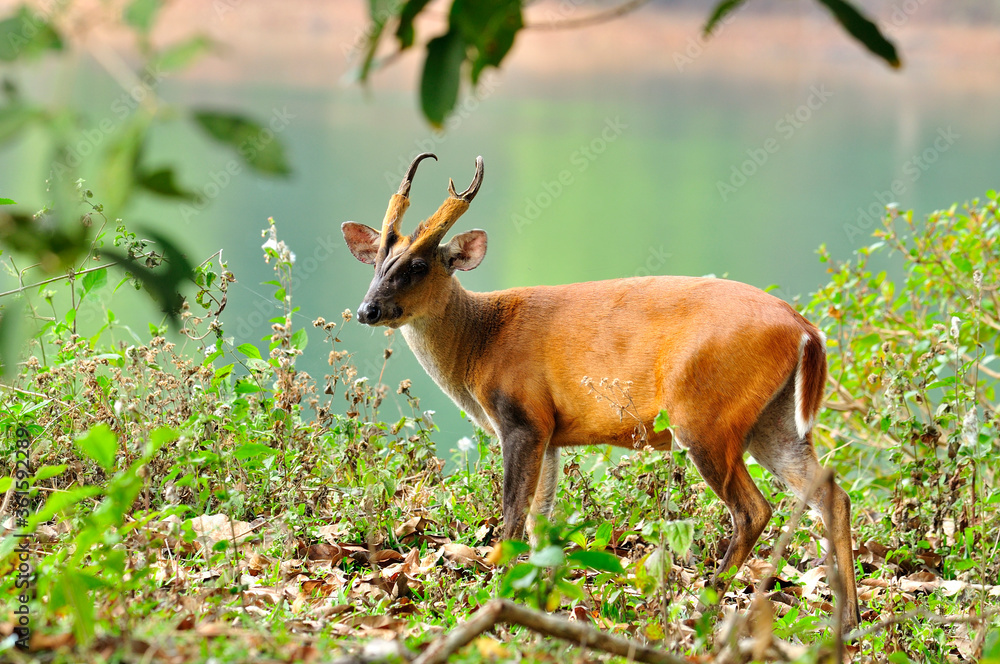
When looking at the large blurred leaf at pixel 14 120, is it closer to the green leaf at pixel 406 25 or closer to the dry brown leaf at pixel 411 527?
the green leaf at pixel 406 25

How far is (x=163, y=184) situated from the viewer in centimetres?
105

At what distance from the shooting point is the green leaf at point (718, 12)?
1156 millimetres

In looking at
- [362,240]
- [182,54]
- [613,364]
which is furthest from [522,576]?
[362,240]

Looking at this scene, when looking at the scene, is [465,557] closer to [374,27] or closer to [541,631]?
[541,631]

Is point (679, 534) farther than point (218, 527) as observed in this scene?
No

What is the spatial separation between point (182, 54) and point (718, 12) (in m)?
0.65

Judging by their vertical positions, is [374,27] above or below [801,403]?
above

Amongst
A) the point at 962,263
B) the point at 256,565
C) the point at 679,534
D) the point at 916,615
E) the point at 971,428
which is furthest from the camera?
the point at 962,263

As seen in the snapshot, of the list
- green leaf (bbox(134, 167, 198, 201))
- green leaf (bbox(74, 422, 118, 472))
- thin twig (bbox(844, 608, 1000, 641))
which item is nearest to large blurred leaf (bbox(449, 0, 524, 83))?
green leaf (bbox(134, 167, 198, 201))

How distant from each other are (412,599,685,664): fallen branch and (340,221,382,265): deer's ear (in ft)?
9.29

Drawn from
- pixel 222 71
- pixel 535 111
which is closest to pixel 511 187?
pixel 222 71

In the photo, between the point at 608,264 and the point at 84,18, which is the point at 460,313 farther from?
the point at 608,264

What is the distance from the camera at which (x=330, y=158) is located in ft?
59.4

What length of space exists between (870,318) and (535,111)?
26.2m
